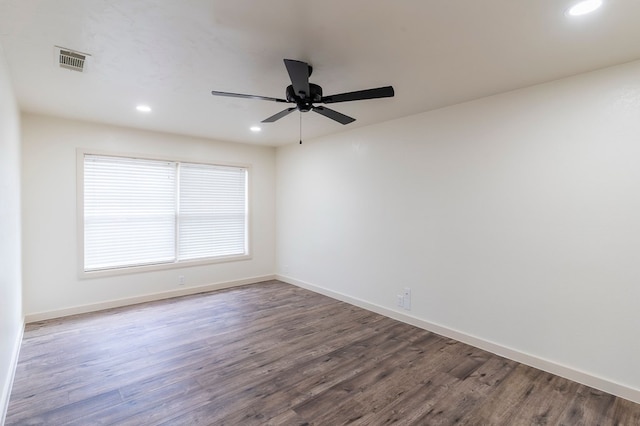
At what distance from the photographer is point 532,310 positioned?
9.50 ft

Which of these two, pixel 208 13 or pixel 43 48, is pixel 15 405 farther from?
pixel 208 13

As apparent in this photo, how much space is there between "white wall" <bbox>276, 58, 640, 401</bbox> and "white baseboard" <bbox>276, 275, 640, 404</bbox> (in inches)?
0.5

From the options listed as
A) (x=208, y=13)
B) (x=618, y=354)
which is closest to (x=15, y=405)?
(x=208, y=13)

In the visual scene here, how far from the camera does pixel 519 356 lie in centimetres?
295

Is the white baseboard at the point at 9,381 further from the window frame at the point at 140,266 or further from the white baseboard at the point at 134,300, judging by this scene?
the window frame at the point at 140,266

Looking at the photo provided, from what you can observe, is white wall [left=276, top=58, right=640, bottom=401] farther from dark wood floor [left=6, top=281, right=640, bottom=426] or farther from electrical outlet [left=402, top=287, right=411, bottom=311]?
dark wood floor [left=6, top=281, right=640, bottom=426]

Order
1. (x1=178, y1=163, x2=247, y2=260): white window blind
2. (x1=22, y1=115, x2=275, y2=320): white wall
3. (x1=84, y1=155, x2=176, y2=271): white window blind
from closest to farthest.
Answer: (x1=22, y1=115, x2=275, y2=320): white wall < (x1=84, y1=155, x2=176, y2=271): white window blind < (x1=178, y1=163, x2=247, y2=260): white window blind

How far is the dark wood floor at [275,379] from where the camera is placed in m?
2.17

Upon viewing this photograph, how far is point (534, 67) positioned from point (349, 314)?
329 cm

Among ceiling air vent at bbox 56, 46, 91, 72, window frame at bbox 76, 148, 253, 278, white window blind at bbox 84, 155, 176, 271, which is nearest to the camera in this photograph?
ceiling air vent at bbox 56, 46, 91, 72

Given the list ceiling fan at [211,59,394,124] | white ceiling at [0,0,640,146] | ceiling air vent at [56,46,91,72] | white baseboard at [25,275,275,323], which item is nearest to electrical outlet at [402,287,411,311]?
white ceiling at [0,0,640,146]

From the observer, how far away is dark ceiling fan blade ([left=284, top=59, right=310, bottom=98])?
6.70 ft

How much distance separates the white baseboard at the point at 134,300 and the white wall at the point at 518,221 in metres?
2.16

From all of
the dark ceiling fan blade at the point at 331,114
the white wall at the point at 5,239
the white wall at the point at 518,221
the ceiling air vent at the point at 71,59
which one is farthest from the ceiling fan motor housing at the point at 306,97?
the white wall at the point at 5,239
